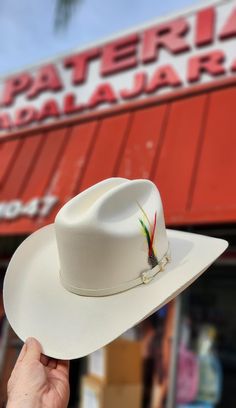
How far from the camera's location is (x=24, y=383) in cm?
142

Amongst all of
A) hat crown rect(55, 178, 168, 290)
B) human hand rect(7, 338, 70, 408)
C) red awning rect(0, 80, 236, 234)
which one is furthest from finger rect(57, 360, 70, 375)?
red awning rect(0, 80, 236, 234)

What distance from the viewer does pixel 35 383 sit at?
1.43 metres

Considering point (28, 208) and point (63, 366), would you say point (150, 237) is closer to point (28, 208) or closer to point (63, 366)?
point (63, 366)

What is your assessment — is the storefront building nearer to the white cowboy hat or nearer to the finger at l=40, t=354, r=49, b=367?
the white cowboy hat

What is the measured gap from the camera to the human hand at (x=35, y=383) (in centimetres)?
139

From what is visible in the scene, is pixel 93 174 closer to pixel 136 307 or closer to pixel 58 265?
pixel 58 265

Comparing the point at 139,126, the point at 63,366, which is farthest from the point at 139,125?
the point at 63,366

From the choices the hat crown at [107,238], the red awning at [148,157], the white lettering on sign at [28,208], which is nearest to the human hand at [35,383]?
the hat crown at [107,238]

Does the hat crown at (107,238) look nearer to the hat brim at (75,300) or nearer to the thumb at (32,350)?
the hat brim at (75,300)

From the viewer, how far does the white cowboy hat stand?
4.98 ft

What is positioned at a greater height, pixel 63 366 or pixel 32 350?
pixel 32 350

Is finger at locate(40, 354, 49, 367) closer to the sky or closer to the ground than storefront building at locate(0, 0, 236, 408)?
closer to the sky

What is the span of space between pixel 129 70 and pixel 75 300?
4.30m

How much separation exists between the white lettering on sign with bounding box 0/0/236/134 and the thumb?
376 cm
